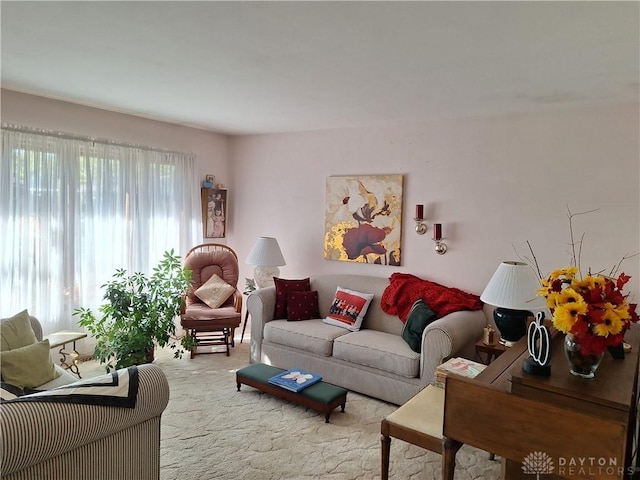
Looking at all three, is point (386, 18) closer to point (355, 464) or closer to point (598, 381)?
point (598, 381)

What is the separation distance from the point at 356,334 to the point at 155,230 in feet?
8.30

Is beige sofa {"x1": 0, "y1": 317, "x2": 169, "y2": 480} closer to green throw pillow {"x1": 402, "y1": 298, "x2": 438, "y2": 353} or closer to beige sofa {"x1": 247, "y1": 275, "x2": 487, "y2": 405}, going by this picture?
beige sofa {"x1": 247, "y1": 275, "x2": 487, "y2": 405}

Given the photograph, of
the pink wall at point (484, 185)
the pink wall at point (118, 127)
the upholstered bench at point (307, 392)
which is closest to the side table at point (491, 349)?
the pink wall at point (484, 185)

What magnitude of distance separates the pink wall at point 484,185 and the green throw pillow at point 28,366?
2.84 meters

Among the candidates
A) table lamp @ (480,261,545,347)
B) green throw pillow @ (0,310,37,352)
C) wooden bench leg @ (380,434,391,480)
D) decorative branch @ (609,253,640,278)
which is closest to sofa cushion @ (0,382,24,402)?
green throw pillow @ (0,310,37,352)

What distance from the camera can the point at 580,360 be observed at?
175 cm

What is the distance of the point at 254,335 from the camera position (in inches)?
165

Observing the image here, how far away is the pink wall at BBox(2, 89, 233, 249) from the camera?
3506mm

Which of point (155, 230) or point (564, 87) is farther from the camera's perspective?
point (155, 230)

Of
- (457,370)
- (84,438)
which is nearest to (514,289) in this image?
(457,370)

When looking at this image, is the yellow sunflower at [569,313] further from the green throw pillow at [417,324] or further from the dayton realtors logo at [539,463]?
the green throw pillow at [417,324]

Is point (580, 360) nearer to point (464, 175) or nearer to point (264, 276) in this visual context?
point (464, 175)

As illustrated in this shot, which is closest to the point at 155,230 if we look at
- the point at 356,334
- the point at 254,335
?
the point at 254,335

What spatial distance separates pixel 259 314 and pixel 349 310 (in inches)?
35.3
